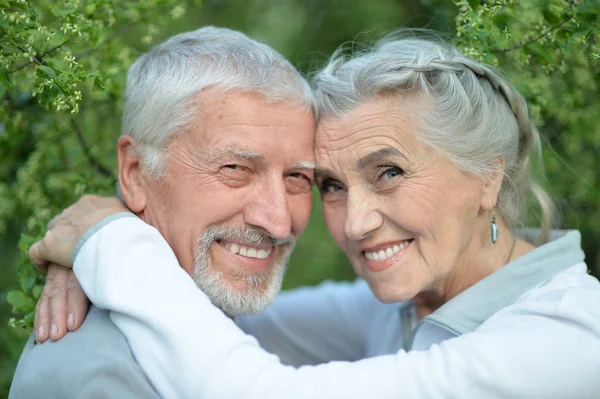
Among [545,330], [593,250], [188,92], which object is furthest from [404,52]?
[593,250]

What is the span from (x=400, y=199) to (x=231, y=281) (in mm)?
811

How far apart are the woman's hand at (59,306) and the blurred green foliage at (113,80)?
112mm

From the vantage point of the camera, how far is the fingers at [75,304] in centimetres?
277

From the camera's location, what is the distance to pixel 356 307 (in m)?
4.33

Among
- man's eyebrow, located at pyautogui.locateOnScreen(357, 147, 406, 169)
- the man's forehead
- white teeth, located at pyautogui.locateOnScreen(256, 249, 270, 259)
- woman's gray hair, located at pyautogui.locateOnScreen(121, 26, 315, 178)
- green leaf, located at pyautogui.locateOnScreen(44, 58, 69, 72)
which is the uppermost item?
green leaf, located at pyautogui.locateOnScreen(44, 58, 69, 72)

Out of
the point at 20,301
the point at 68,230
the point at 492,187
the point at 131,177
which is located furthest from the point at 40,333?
the point at 492,187

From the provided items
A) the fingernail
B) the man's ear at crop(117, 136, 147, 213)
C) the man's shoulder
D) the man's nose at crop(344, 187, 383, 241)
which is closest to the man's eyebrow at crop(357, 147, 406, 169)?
the man's nose at crop(344, 187, 383, 241)

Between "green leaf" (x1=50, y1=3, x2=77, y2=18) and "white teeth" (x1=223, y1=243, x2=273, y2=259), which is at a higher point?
"green leaf" (x1=50, y1=3, x2=77, y2=18)

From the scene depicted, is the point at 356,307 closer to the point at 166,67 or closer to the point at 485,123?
the point at 485,123

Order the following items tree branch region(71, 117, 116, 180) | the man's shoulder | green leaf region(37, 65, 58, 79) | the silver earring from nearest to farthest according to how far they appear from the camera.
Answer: the man's shoulder → green leaf region(37, 65, 58, 79) → the silver earring → tree branch region(71, 117, 116, 180)

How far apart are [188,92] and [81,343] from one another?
1.11m

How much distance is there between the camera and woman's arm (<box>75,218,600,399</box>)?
94.0 inches

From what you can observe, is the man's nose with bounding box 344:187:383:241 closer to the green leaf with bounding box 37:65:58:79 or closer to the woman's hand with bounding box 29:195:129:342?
the woman's hand with bounding box 29:195:129:342

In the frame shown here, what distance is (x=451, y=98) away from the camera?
10.0 ft
